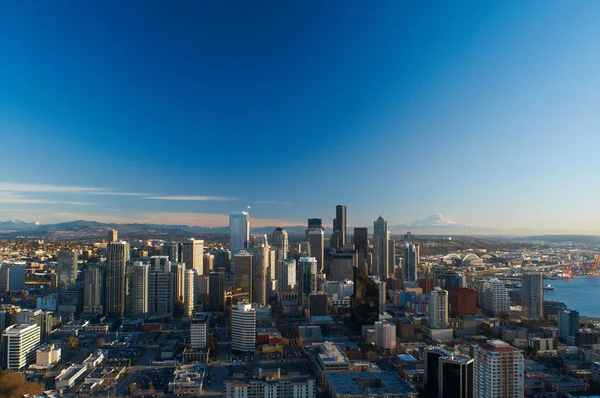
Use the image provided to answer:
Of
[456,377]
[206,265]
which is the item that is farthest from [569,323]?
[206,265]

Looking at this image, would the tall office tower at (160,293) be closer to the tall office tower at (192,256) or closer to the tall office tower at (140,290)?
the tall office tower at (140,290)

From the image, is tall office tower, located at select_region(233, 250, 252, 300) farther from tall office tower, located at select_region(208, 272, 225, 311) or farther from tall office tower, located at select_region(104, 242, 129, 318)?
tall office tower, located at select_region(104, 242, 129, 318)

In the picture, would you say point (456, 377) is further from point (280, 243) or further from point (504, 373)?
point (280, 243)

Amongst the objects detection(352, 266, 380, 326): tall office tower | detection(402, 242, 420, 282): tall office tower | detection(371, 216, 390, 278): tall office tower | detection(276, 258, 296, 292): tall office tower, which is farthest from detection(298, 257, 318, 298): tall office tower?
detection(371, 216, 390, 278): tall office tower

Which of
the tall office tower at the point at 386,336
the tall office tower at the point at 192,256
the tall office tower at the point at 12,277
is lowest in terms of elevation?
the tall office tower at the point at 386,336

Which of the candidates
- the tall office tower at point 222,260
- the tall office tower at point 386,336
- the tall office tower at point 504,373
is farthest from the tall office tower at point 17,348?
the tall office tower at point 222,260

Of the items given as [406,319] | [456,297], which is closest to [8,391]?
[406,319]
